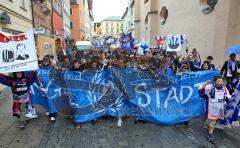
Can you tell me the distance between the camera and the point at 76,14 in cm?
5503

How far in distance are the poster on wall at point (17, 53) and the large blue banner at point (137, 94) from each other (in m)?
0.94

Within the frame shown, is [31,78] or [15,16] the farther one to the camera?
[15,16]

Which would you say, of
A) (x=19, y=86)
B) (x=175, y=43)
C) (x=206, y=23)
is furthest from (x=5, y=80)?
(x=206, y=23)

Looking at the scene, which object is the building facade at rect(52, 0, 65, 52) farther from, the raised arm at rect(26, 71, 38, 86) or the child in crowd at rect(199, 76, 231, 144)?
the child in crowd at rect(199, 76, 231, 144)

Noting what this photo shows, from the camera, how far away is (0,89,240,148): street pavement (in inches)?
182

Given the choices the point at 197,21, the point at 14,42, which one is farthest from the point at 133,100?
the point at 197,21

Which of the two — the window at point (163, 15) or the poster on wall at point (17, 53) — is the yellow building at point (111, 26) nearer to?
the window at point (163, 15)

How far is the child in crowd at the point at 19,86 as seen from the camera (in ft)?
17.4

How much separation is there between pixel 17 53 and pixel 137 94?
2.90 m

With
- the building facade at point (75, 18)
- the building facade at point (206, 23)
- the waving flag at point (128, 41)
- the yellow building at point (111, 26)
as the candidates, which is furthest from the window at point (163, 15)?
the yellow building at point (111, 26)

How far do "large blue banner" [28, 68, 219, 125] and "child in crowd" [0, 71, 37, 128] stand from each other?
0.83 m

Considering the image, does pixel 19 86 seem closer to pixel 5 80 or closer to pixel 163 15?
pixel 5 80

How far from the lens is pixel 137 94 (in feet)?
18.2

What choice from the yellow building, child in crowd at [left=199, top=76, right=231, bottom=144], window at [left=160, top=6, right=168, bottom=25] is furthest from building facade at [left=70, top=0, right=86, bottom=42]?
the yellow building
